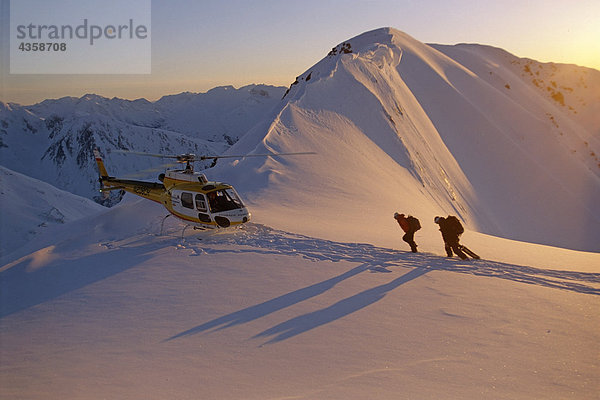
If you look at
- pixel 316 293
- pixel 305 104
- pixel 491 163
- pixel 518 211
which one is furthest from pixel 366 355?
pixel 491 163

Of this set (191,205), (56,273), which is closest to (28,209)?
(191,205)

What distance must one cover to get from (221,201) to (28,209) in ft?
214

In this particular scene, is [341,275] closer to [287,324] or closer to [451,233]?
[287,324]

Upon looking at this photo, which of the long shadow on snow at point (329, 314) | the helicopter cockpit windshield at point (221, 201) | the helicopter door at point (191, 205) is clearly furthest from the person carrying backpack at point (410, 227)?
the helicopter door at point (191, 205)

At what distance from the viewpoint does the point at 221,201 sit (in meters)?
13.4

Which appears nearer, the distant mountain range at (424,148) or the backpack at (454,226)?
the backpack at (454,226)

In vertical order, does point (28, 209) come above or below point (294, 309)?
above

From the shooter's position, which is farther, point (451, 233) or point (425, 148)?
point (425, 148)

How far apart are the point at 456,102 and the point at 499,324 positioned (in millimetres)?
51295

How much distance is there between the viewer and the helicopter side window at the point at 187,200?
13469 millimetres

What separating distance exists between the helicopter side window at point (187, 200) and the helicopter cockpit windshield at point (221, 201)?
2.16 ft

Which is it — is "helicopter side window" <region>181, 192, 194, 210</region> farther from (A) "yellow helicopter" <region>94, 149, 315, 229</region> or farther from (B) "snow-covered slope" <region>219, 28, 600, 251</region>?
(B) "snow-covered slope" <region>219, 28, 600, 251</region>

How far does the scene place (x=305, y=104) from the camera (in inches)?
1260

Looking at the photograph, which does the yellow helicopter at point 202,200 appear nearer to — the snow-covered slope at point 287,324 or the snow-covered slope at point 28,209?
the snow-covered slope at point 287,324
